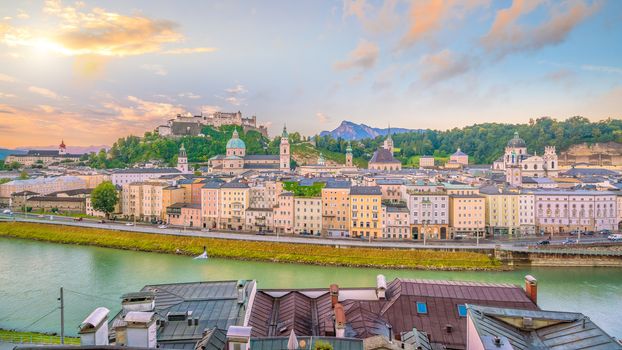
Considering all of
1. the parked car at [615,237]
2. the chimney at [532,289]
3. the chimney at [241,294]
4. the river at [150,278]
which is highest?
the chimney at [241,294]

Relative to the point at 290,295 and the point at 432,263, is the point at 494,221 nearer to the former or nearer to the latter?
the point at 432,263

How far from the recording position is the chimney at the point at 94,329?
425 centimetres

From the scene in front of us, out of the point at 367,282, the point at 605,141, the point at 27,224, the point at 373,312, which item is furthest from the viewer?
the point at 605,141

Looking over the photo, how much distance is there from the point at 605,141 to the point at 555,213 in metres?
38.5

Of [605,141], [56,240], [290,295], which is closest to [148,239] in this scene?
[56,240]

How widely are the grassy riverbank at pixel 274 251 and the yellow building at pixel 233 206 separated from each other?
424cm

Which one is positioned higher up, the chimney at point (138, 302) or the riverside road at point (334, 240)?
the chimney at point (138, 302)

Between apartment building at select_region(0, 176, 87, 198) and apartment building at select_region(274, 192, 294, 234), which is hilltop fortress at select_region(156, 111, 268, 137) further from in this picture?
apartment building at select_region(274, 192, 294, 234)

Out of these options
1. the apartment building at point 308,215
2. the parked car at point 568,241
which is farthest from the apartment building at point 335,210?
the parked car at point 568,241

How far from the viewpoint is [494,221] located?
28.7 metres

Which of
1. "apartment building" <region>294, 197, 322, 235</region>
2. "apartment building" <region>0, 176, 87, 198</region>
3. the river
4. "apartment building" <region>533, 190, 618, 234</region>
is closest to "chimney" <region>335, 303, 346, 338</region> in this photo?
the river

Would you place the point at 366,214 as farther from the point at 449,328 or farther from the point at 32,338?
the point at 32,338

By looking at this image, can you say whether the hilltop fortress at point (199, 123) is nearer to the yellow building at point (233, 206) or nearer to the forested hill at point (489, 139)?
the forested hill at point (489, 139)

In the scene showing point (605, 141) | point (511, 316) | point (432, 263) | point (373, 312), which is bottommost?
point (432, 263)
